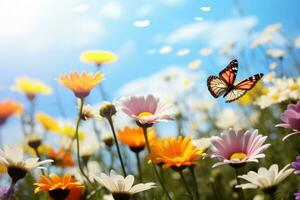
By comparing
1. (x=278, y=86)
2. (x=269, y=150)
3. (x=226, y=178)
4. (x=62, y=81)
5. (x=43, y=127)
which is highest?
(x=62, y=81)

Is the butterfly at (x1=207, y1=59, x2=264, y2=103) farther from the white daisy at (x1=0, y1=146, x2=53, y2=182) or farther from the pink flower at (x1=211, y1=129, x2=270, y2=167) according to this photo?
the white daisy at (x1=0, y1=146, x2=53, y2=182)

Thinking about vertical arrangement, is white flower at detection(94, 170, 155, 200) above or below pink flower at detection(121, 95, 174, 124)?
below

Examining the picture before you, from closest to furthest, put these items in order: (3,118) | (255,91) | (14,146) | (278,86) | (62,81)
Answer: (14,146) → (62,81) → (278,86) → (3,118) → (255,91)

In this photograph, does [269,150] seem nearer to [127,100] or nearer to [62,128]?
[62,128]

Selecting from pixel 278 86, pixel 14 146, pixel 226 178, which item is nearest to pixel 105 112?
pixel 14 146

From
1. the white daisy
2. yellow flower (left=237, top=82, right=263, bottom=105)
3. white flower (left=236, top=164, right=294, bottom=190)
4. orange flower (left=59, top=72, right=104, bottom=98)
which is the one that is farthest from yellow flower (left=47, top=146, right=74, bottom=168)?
yellow flower (left=237, top=82, right=263, bottom=105)

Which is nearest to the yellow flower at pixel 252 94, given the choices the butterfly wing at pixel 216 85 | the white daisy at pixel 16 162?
the butterfly wing at pixel 216 85
